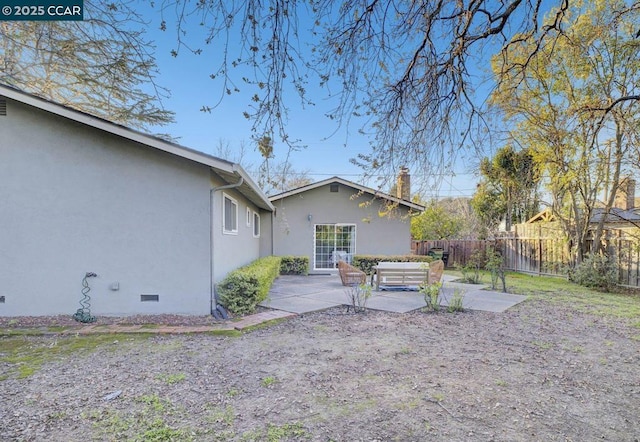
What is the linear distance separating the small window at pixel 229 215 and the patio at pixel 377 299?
201cm

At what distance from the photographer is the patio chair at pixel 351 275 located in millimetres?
11648

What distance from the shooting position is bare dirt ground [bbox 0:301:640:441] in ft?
10.1

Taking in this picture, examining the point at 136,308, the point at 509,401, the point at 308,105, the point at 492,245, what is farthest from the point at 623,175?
the point at 136,308

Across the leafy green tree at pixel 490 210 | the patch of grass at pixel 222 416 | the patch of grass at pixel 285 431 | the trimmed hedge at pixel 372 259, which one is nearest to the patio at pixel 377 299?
the trimmed hedge at pixel 372 259

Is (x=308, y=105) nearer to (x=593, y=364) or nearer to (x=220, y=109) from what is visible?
(x=220, y=109)

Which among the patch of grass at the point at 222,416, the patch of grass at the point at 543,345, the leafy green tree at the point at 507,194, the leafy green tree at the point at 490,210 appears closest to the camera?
the patch of grass at the point at 222,416

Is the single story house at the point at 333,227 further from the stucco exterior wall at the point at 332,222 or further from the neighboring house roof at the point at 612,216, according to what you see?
the neighboring house roof at the point at 612,216

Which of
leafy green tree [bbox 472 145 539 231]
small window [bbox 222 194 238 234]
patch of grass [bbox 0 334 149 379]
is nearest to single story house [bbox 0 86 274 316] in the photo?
patch of grass [bbox 0 334 149 379]

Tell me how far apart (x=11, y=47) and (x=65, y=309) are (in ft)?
17.4

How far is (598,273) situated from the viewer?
11.9 meters

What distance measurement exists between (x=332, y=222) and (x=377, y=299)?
7173 millimetres

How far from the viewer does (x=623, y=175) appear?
1183 centimetres

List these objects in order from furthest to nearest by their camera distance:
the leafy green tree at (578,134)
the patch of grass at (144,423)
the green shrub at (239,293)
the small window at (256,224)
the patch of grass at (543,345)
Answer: the small window at (256,224), the leafy green tree at (578,134), the green shrub at (239,293), the patch of grass at (543,345), the patch of grass at (144,423)

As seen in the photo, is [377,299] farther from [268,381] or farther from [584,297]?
[584,297]
